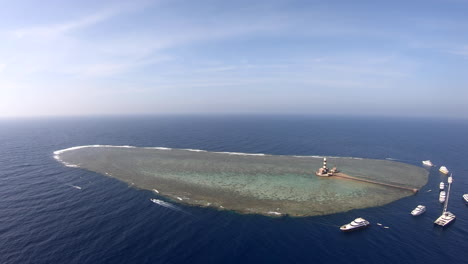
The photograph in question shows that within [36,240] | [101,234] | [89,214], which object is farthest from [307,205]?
Result: [36,240]

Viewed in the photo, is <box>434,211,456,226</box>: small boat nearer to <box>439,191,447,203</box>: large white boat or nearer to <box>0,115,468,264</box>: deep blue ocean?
<box>0,115,468,264</box>: deep blue ocean

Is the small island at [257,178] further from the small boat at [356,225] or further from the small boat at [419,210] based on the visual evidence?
the small boat at [419,210]

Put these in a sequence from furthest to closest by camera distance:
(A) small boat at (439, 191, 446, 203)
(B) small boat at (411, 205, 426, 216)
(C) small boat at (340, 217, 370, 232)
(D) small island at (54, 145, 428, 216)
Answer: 1. (A) small boat at (439, 191, 446, 203)
2. (D) small island at (54, 145, 428, 216)
3. (B) small boat at (411, 205, 426, 216)
4. (C) small boat at (340, 217, 370, 232)

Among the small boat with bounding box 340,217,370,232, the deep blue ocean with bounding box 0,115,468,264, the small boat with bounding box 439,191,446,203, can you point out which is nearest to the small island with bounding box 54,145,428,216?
the deep blue ocean with bounding box 0,115,468,264

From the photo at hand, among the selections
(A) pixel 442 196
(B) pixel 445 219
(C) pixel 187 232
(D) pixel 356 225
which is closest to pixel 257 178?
(D) pixel 356 225

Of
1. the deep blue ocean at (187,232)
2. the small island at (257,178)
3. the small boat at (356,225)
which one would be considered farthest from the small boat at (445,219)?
the small boat at (356,225)

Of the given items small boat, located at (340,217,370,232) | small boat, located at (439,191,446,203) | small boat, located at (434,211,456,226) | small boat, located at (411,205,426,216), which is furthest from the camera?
small boat, located at (439,191,446,203)

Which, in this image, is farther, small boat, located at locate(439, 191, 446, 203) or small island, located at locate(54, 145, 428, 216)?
small boat, located at locate(439, 191, 446, 203)
